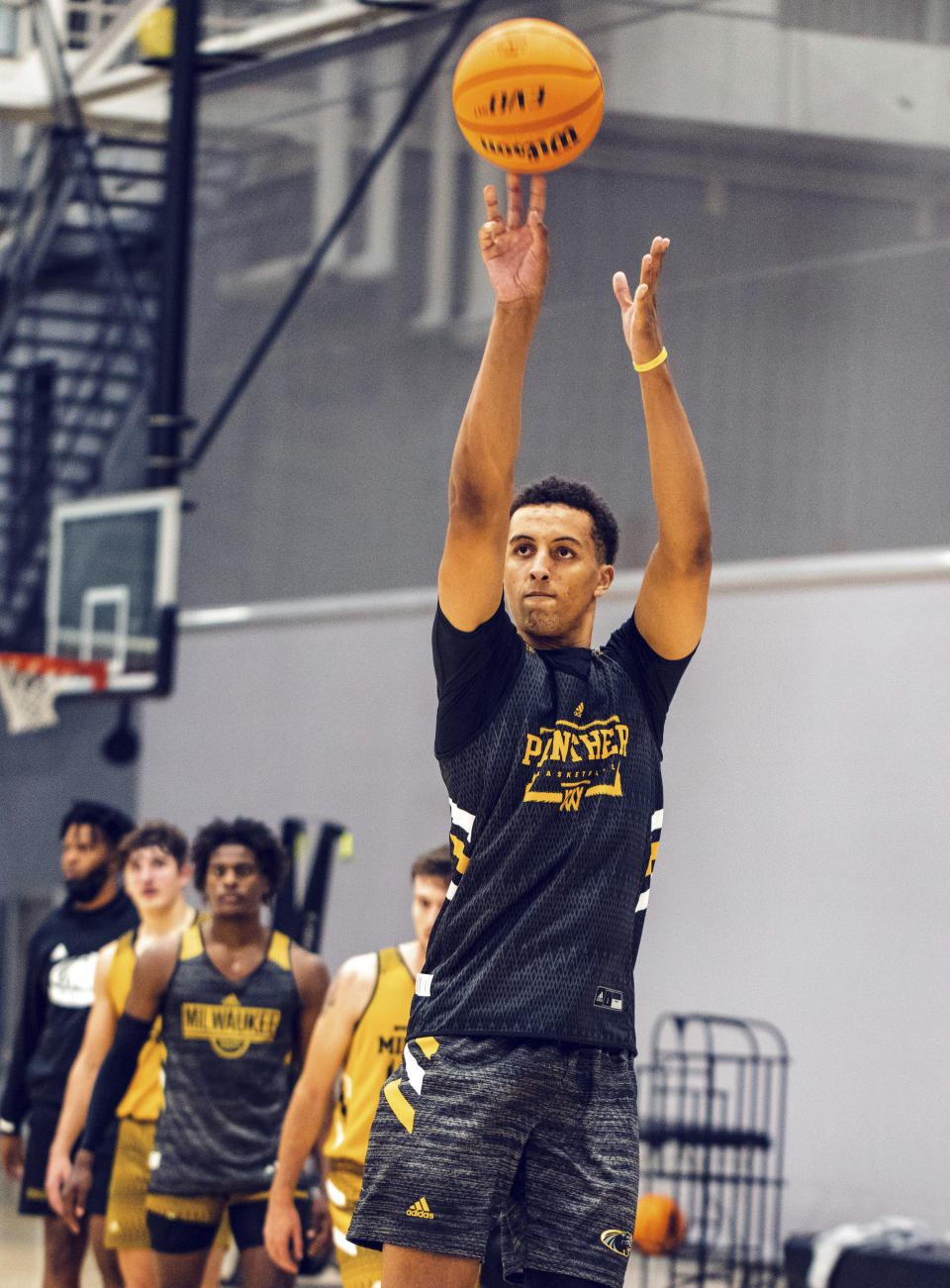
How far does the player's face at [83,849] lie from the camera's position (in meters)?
7.64

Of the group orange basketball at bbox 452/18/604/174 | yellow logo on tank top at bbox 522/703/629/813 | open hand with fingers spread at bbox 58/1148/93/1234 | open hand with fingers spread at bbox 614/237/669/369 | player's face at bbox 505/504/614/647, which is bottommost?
open hand with fingers spread at bbox 58/1148/93/1234

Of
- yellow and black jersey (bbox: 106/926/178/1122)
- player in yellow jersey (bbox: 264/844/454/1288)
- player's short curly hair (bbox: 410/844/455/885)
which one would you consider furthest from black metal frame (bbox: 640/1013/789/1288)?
player's short curly hair (bbox: 410/844/455/885)

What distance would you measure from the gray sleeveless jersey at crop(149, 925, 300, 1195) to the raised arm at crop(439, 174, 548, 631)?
3.47 metres

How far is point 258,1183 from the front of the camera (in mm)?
5980

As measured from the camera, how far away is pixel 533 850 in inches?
116

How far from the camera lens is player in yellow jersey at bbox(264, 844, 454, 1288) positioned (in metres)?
5.18

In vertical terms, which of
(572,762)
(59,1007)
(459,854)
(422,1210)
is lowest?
(59,1007)

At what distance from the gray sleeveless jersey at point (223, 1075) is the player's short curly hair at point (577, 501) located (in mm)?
3322

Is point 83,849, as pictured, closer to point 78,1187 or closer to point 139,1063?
point 139,1063

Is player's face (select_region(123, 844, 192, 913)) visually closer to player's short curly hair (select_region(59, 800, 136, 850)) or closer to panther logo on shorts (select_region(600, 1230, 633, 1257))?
player's short curly hair (select_region(59, 800, 136, 850))

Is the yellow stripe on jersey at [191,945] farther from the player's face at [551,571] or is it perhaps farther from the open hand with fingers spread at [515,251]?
the open hand with fingers spread at [515,251]

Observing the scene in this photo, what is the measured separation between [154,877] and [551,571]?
429cm

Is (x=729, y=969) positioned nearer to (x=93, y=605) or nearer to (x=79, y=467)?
(x=93, y=605)

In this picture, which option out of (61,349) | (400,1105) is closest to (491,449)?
(400,1105)
